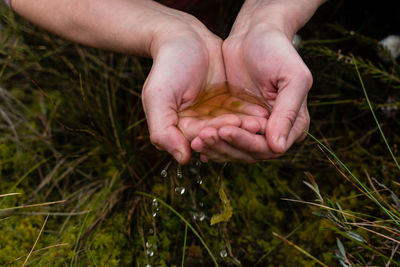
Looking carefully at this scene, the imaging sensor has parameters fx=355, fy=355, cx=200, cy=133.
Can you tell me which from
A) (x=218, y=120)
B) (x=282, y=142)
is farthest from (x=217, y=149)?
(x=282, y=142)

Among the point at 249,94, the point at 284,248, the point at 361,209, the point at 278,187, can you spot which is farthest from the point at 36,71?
the point at 361,209

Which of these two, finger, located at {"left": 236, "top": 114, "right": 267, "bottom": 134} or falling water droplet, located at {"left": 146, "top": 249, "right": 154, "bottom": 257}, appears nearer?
finger, located at {"left": 236, "top": 114, "right": 267, "bottom": 134}

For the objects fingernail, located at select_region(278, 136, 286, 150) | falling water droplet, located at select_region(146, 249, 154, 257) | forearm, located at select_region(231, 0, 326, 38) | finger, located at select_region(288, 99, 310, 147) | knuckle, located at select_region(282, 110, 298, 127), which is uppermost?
forearm, located at select_region(231, 0, 326, 38)

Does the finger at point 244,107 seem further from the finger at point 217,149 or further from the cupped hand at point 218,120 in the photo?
the finger at point 217,149

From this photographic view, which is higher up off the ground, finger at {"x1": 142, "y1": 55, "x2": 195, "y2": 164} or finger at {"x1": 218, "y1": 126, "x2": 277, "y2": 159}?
finger at {"x1": 218, "y1": 126, "x2": 277, "y2": 159}

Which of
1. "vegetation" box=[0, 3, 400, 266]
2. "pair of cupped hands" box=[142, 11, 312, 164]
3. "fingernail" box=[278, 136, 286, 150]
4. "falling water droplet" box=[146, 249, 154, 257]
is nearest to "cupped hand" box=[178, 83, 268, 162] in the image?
"pair of cupped hands" box=[142, 11, 312, 164]

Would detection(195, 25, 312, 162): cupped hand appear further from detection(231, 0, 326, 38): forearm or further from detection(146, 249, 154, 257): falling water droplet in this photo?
detection(146, 249, 154, 257): falling water droplet

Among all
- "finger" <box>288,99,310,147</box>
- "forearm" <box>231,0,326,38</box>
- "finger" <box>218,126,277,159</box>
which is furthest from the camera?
"forearm" <box>231,0,326,38</box>
